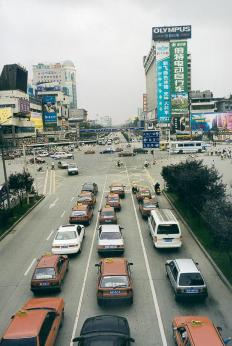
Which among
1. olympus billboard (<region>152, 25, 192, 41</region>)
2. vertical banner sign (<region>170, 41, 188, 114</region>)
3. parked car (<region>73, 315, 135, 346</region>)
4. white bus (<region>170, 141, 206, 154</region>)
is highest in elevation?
olympus billboard (<region>152, 25, 192, 41</region>)

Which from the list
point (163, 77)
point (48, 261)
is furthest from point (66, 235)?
point (163, 77)

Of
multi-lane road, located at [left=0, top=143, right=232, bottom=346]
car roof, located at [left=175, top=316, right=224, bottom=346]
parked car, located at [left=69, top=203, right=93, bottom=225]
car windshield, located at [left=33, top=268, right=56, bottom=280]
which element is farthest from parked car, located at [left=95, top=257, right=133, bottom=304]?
parked car, located at [left=69, top=203, right=93, bottom=225]

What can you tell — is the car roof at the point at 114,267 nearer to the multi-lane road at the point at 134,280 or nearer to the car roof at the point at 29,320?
the multi-lane road at the point at 134,280

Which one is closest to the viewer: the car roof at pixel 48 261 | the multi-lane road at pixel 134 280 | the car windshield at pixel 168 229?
the multi-lane road at pixel 134 280

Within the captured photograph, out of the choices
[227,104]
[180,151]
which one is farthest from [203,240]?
[227,104]

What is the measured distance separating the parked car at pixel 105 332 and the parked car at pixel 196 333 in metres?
1.64

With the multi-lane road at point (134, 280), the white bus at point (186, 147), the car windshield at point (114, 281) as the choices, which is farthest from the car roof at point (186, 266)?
the white bus at point (186, 147)

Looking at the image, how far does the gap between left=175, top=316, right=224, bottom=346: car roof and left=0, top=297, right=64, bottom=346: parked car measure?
4.49 meters

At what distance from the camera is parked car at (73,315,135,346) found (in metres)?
12.1

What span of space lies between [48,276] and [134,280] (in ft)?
14.4

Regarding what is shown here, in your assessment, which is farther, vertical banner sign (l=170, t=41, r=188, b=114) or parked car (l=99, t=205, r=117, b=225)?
vertical banner sign (l=170, t=41, r=188, b=114)

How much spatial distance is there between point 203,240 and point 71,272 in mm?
9213

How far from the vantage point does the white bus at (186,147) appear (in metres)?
104

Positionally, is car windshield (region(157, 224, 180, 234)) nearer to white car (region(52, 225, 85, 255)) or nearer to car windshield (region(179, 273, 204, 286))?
white car (region(52, 225, 85, 255))
